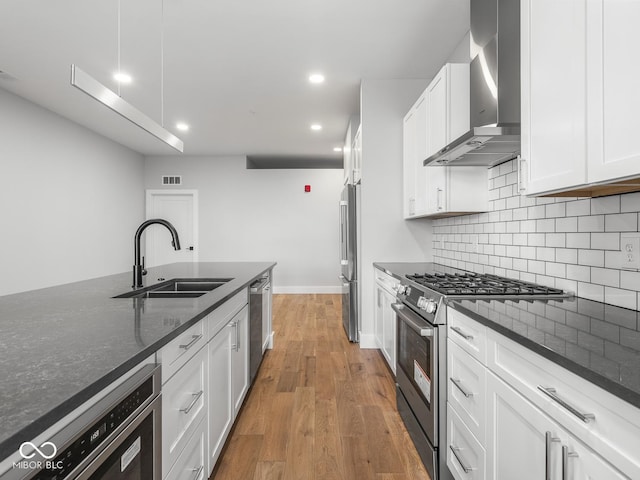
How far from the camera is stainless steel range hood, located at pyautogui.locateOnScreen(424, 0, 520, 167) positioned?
69.7 inches

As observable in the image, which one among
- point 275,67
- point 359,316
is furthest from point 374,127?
point 359,316

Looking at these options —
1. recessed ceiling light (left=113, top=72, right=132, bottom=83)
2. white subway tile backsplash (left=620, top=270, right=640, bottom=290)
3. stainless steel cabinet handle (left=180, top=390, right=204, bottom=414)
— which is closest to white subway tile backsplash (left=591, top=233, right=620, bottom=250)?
white subway tile backsplash (left=620, top=270, right=640, bottom=290)

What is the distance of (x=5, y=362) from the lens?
2.66 feet

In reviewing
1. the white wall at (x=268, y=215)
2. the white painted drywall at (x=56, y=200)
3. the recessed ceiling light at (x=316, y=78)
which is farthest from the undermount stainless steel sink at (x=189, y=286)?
the white wall at (x=268, y=215)

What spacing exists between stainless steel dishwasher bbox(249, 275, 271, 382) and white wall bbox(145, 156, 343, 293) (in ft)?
12.9

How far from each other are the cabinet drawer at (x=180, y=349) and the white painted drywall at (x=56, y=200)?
3972 millimetres

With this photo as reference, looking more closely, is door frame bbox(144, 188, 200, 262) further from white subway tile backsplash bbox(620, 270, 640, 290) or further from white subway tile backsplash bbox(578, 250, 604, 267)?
white subway tile backsplash bbox(620, 270, 640, 290)

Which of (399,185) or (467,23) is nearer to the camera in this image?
(467,23)

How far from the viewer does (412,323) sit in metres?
1.88

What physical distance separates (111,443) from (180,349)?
1.50ft

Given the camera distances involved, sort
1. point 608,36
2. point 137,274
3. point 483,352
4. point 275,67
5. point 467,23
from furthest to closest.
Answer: point 275,67
point 467,23
point 137,274
point 483,352
point 608,36

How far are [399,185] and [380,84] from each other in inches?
42.4

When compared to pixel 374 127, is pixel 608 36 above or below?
below

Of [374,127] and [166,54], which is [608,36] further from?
[166,54]
